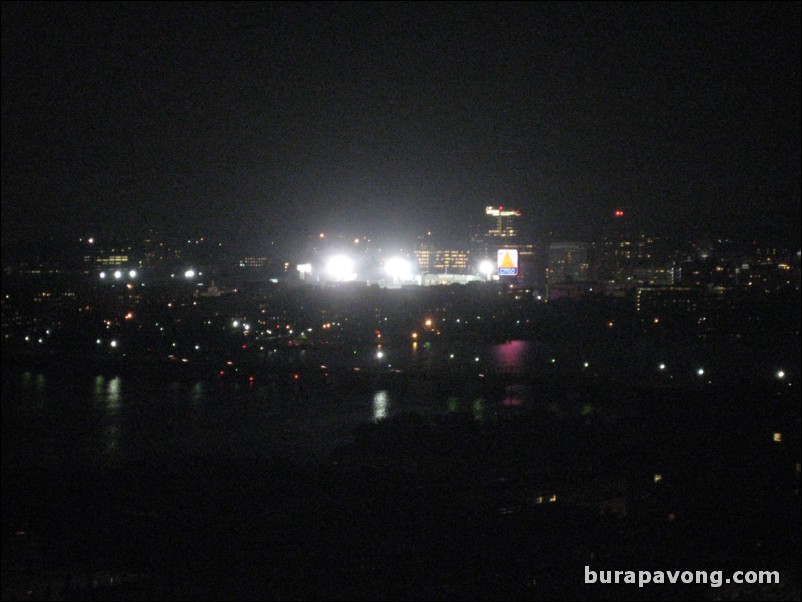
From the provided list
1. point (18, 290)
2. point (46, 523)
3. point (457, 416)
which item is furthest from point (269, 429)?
point (18, 290)

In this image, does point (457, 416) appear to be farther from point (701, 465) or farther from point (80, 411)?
point (80, 411)

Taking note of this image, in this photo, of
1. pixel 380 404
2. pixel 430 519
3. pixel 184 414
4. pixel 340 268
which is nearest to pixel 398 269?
pixel 340 268

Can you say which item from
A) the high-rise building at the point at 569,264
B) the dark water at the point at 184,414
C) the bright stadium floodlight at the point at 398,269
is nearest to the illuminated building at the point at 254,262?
the bright stadium floodlight at the point at 398,269

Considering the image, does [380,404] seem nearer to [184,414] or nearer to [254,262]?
[184,414]

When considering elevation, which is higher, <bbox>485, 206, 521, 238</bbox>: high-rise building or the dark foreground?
<bbox>485, 206, 521, 238</bbox>: high-rise building

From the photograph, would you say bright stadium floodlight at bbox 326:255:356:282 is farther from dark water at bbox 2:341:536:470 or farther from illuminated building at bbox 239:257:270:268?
dark water at bbox 2:341:536:470

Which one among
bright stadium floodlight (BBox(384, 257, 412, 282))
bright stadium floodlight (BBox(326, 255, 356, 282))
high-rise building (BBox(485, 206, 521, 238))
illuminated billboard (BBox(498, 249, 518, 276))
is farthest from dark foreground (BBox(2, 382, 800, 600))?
bright stadium floodlight (BBox(326, 255, 356, 282))
